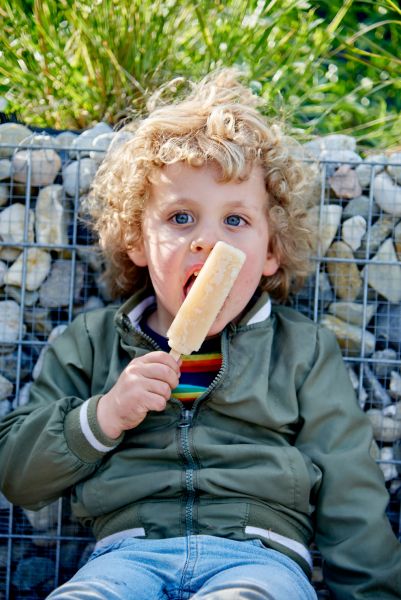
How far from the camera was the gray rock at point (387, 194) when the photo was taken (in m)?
2.59

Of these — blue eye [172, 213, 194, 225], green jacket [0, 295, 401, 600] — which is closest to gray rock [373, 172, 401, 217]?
green jacket [0, 295, 401, 600]

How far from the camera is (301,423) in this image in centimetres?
227

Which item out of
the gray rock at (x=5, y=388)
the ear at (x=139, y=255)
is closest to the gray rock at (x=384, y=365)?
the ear at (x=139, y=255)

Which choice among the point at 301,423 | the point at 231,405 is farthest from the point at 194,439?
the point at 301,423

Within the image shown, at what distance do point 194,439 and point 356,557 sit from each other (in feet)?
1.61

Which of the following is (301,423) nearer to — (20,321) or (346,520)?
(346,520)

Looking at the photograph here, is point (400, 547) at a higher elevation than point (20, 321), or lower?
lower

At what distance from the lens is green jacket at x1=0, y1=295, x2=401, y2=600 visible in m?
2.12

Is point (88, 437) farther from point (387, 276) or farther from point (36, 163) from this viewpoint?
point (387, 276)

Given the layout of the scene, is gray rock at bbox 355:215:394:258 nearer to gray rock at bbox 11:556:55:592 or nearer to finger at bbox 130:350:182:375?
finger at bbox 130:350:182:375

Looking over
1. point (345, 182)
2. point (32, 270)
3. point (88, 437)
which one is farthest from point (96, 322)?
point (345, 182)

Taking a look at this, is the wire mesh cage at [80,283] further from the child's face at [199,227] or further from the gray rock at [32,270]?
the child's face at [199,227]

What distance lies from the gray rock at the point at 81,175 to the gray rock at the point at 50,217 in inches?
1.4

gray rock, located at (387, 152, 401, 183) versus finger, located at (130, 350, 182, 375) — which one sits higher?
gray rock, located at (387, 152, 401, 183)
